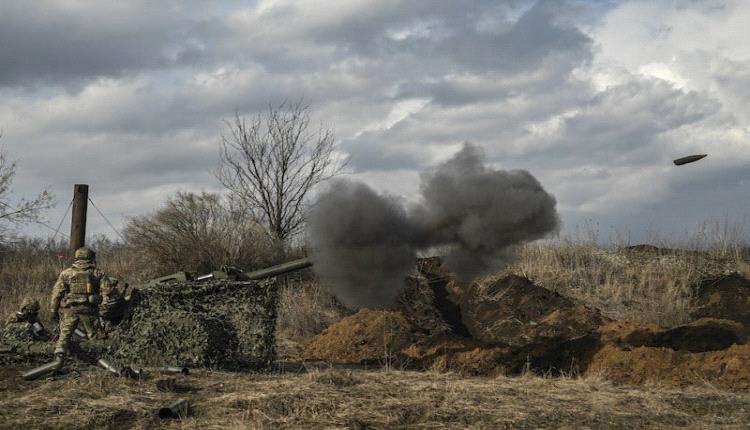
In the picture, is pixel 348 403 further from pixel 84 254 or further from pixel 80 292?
pixel 84 254

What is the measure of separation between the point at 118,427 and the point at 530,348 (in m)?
8.09

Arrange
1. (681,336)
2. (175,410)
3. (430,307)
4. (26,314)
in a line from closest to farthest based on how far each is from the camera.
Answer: (175,410), (26,314), (681,336), (430,307)

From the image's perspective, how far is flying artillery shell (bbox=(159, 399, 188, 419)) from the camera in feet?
28.7

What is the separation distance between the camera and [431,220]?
12.0 meters

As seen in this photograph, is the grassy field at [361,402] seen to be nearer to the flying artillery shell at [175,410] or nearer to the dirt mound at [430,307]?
the flying artillery shell at [175,410]

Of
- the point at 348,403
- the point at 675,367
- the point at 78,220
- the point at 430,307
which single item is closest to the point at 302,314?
the point at 430,307

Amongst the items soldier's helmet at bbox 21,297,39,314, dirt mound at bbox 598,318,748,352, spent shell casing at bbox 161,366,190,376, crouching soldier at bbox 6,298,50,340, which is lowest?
spent shell casing at bbox 161,366,190,376

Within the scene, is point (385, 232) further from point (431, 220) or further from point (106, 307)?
point (106, 307)

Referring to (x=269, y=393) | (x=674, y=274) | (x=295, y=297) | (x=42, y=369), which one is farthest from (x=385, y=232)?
(x=674, y=274)

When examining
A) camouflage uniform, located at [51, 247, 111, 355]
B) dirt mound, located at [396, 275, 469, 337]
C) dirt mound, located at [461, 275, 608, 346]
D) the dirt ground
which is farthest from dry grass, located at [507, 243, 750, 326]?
camouflage uniform, located at [51, 247, 111, 355]

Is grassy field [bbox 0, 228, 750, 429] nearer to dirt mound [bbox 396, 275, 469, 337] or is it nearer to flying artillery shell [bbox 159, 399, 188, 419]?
flying artillery shell [bbox 159, 399, 188, 419]

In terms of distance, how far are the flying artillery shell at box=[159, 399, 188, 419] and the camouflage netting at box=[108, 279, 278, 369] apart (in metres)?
2.91

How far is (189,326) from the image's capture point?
1192 centimetres

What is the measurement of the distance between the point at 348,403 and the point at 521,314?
35.2ft
